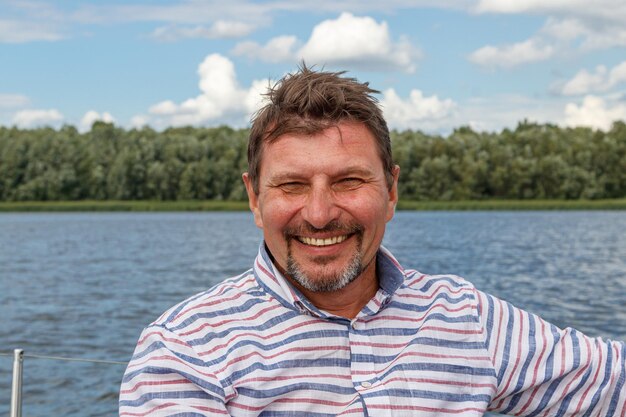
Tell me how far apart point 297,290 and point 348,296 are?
0.14 m

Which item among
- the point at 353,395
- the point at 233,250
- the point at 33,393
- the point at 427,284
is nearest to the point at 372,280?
the point at 427,284

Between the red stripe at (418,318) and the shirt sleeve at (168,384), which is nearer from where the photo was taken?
the shirt sleeve at (168,384)

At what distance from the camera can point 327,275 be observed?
2.05 m

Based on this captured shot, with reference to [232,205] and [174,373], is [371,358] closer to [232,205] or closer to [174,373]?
[174,373]

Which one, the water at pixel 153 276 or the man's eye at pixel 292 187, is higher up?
the man's eye at pixel 292 187

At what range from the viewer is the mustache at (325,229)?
202 centimetres

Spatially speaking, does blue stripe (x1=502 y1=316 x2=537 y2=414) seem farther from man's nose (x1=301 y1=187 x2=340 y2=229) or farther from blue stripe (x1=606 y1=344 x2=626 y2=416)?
man's nose (x1=301 y1=187 x2=340 y2=229)

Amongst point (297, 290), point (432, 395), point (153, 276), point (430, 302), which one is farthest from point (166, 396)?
point (153, 276)

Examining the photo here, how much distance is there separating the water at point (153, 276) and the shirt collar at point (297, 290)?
7.77m

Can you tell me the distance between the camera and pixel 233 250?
1457 inches

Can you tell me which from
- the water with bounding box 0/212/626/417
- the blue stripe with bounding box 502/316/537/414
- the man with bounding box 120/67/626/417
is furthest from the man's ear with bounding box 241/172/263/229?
the water with bounding box 0/212/626/417

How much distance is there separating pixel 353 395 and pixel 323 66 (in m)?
0.83

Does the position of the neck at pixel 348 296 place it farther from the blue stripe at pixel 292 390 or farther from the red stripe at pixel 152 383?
the red stripe at pixel 152 383

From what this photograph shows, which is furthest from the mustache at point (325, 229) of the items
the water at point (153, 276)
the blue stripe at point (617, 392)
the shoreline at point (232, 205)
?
the shoreline at point (232, 205)
